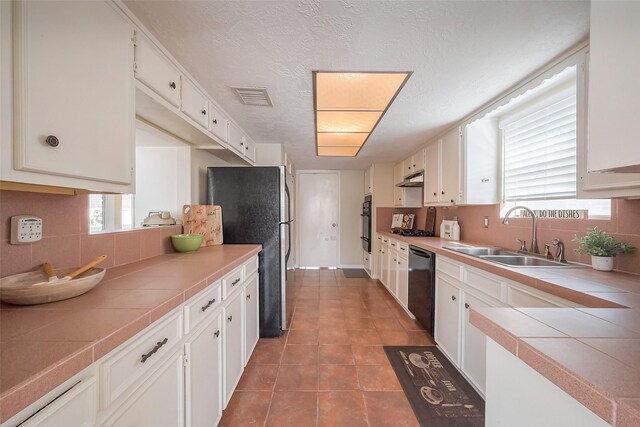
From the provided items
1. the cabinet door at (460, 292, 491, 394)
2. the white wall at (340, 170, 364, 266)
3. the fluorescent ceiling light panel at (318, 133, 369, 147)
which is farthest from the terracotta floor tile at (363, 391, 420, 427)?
the white wall at (340, 170, 364, 266)

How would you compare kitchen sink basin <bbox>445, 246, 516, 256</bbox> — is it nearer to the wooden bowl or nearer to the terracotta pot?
the terracotta pot

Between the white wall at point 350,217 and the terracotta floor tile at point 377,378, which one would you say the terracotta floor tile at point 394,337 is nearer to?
the terracotta floor tile at point 377,378

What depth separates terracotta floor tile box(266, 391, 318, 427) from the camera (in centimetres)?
148

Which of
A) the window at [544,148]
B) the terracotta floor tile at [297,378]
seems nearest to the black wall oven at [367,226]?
the window at [544,148]

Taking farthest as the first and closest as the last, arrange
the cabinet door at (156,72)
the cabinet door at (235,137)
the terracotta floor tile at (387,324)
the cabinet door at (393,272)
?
the cabinet door at (393,272) < the terracotta floor tile at (387,324) < the cabinet door at (235,137) < the cabinet door at (156,72)

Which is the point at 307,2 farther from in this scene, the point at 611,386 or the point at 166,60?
the point at 611,386

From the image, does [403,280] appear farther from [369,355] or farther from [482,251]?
[369,355]

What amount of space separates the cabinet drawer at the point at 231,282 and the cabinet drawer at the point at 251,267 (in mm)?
107

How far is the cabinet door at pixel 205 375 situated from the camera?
110cm

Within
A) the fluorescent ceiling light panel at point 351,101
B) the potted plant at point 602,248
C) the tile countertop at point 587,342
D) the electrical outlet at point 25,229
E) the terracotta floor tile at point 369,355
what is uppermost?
the fluorescent ceiling light panel at point 351,101

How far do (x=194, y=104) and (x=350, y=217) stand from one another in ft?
13.7

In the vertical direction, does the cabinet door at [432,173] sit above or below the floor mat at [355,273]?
above

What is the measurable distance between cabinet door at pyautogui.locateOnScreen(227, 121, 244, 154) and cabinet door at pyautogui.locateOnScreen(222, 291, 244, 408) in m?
1.37

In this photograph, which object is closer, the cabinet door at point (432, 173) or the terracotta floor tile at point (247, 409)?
the terracotta floor tile at point (247, 409)
